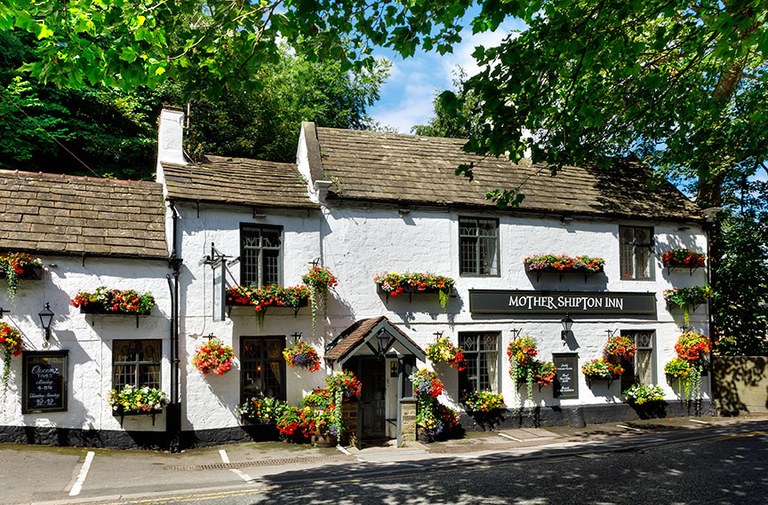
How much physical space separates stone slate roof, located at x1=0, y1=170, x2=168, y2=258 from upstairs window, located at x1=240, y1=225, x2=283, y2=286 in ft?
6.42

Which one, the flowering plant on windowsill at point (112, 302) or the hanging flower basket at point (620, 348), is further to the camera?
the hanging flower basket at point (620, 348)

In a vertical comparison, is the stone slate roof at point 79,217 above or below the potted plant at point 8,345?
above

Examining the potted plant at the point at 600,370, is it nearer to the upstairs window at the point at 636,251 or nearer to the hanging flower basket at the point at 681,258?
the upstairs window at the point at 636,251

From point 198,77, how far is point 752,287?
20.8 m

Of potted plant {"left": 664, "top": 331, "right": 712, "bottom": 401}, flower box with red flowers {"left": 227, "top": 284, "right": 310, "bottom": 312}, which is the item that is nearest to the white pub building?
potted plant {"left": 664, "top": 331, "right": 712, "bottom": 401}

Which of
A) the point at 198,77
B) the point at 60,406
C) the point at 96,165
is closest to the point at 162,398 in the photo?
the point at 60,406

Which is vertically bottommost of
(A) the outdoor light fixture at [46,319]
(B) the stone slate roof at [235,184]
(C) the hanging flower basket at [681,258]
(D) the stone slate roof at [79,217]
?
(A) the outdoor light fixture at [46,319]

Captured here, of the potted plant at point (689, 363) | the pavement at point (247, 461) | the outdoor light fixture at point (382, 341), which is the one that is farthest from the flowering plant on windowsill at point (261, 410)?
the potted plant at point (689, 363)

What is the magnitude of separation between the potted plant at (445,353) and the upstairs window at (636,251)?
21.4ft

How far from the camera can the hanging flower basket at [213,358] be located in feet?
48.4

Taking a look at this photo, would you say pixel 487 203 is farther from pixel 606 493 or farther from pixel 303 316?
pixel 606 493

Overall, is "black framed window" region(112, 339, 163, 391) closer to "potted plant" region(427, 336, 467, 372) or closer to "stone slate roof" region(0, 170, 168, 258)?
"stone slate roof" region(0, 170, 168, 258)

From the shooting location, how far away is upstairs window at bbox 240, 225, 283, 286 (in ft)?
52.9

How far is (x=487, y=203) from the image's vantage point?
18.1 metres
